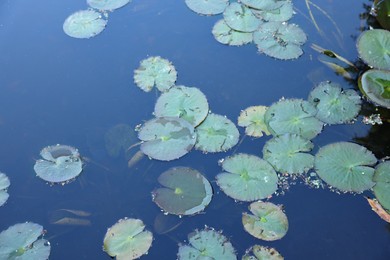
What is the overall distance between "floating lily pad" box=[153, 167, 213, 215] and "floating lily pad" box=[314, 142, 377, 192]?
68cm

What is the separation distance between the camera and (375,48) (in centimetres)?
309

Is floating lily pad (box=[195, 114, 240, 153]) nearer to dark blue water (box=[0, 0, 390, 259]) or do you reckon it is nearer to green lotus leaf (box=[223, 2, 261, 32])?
dark blue water (box=[0, 0, 390, 259])

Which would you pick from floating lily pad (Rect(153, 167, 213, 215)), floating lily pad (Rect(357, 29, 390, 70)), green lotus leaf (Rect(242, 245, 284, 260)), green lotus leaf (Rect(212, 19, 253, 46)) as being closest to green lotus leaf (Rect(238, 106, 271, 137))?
floating lily pad (Rect(153, 167, 213, 215))

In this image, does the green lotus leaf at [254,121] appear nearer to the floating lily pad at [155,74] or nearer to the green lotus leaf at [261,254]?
the floating lily pad at [155,74]

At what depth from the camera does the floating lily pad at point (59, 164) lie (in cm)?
269

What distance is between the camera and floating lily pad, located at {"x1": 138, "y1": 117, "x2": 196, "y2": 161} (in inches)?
106

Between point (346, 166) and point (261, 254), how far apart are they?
0.73 meters

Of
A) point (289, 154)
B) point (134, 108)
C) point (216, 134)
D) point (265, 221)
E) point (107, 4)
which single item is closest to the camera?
point (265, 221)

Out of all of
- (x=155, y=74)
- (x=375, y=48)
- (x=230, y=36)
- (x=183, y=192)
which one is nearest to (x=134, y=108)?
(x=155, y=74)

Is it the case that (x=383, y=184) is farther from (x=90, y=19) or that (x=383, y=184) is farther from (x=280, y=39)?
(x=90, y=19)

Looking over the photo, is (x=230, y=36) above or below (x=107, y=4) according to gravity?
below

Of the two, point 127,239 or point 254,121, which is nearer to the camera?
point 127,239

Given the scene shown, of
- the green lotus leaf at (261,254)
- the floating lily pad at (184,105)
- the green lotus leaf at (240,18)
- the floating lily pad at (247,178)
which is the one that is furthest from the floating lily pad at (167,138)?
the green lotus leaf at (240,18)

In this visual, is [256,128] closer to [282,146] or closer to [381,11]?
[282,146]
